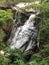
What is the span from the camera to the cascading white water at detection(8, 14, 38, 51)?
45.4ft

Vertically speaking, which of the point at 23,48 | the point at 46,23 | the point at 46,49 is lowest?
the point at 23,48

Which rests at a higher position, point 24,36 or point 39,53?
point 39,53

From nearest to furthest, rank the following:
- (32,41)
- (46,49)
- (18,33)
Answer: (46,49) < (32,41) < (18,33)

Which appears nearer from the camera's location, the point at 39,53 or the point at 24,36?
the point at 39,53

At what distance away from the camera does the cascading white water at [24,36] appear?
13836 millimetres

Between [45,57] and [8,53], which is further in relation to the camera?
[8,53]

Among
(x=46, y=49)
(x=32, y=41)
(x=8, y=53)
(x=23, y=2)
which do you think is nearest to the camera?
(x=46, y=49)

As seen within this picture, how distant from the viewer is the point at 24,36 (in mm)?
14273

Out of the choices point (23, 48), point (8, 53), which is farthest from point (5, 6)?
point (8, 53)

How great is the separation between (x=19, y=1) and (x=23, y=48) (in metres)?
7.46

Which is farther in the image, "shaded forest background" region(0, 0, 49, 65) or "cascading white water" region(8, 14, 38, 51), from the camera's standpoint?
"cascading white water" region(8, 14, 38, 51)

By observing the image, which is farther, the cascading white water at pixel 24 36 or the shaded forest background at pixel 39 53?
the cascading white water at pixel 24 36

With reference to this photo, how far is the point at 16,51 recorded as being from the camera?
466 inches

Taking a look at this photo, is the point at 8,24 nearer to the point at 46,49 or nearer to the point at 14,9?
the point at 14,9
